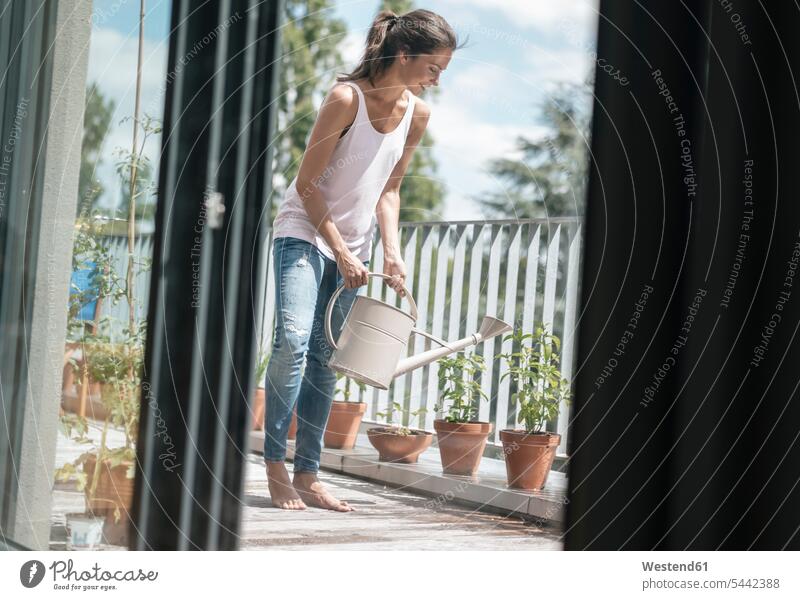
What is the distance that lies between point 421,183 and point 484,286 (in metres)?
0.21

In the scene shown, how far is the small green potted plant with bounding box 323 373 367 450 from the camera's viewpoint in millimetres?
1259

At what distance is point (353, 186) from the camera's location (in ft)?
3.86

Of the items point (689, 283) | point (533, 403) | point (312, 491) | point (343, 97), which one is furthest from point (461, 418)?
point (343, 97)

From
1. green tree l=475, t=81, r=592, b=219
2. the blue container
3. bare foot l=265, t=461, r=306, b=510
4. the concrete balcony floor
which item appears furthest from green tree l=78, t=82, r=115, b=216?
green tree l=475, t=81, r=592, b=219

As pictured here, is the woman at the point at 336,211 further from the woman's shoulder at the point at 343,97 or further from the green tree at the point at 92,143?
the green tree at the point at 92,143

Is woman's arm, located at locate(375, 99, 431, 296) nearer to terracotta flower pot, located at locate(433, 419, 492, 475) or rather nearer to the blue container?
terracotta flower pot, located at locate(433, 419, 492, 475)

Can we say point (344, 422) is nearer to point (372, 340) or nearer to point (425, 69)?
point (372, 340)

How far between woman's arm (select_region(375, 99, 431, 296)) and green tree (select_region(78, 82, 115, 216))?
0.34 meters

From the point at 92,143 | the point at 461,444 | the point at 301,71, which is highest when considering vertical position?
the point at 301,71

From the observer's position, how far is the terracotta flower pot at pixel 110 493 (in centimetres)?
112

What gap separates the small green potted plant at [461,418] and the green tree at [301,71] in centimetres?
37
